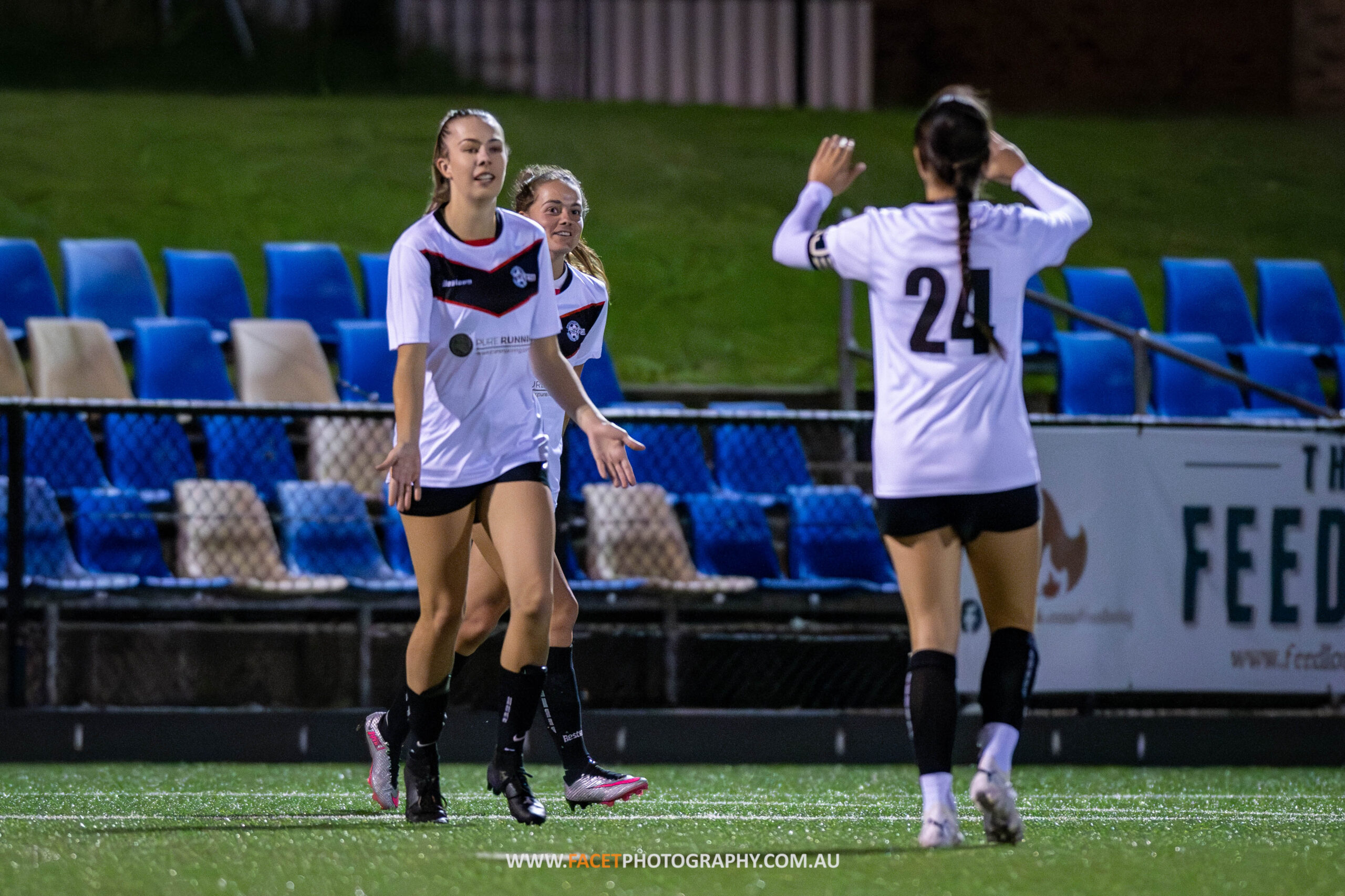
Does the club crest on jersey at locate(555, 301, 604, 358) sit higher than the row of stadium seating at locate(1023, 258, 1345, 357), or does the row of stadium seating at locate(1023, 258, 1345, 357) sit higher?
the row of stadium seating at locate(1023, 258, 1345, 357)

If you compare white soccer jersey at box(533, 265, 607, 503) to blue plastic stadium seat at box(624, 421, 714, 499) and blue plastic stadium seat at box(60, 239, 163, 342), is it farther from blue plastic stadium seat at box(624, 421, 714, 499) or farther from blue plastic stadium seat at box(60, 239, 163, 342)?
blue plastic stadium seat at box(60, 239, 163, 342)

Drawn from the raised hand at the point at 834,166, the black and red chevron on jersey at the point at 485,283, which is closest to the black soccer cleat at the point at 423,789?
the black and red chevron on jersey at the point at 485,283

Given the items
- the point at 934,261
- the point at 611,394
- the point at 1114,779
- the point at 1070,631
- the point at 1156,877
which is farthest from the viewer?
the point at 611,394

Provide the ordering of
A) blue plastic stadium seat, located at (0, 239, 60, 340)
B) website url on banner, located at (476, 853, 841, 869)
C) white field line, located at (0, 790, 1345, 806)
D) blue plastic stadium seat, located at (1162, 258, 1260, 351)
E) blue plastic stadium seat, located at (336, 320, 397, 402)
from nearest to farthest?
1. website url on banner, located at (476, 853, 841, 869)
2. white field line, located at (0, 790, 1345, 806)
3. blue plastic stadium seat, located at (336, 320, 397, 402)
4. blue plastic stadium seat, located at (0, 239, 60, 340)
5. blue plastic stadium seat, located at (1162, 258, 1260, 351)

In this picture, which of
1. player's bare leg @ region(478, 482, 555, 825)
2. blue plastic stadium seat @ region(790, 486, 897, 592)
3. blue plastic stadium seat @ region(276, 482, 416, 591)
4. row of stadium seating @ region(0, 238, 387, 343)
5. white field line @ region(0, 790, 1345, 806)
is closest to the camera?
player's bare leg @ region(478, 482, 555, 825)

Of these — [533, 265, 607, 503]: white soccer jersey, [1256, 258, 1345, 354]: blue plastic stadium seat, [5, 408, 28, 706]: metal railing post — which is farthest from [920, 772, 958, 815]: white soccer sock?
[1256, 258, 1345, 354]: blue plastic stadium seat

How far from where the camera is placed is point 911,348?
12.3 feet

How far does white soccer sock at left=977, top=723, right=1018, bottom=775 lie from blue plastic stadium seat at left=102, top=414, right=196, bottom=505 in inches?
203

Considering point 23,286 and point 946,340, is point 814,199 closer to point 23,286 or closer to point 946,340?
point 946,340

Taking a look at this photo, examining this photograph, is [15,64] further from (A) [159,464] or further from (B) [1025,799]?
(B) [1025,799]

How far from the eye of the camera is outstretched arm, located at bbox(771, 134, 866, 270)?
12.6 feet

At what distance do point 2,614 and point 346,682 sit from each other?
1514mm

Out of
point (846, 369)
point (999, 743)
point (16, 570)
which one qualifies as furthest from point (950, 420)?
point (846, 369)

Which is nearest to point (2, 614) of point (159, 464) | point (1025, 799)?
point (159, 464)
